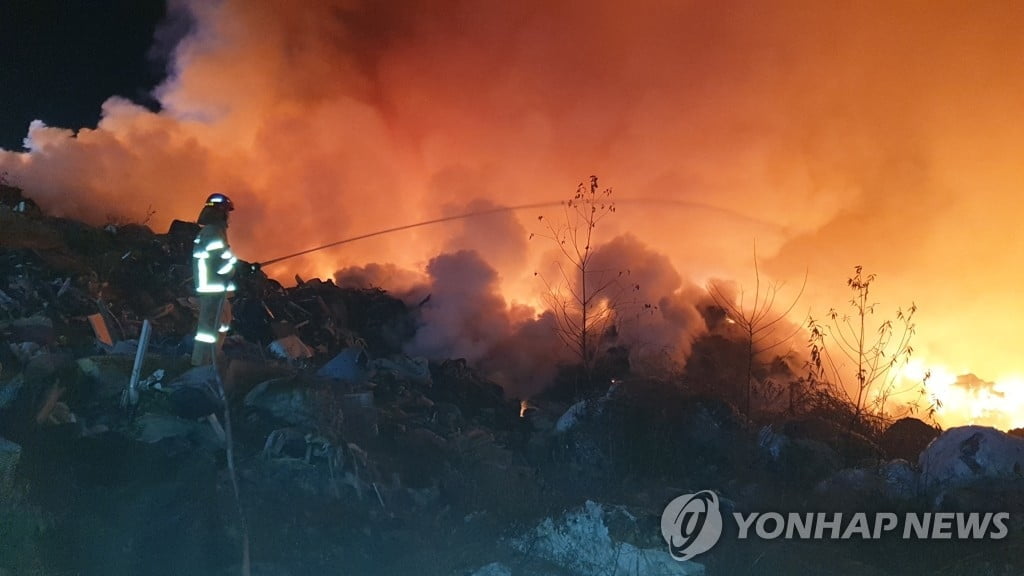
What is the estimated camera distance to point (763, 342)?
37.7 ft

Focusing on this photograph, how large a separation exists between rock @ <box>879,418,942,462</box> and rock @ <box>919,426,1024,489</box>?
1030 millimetres

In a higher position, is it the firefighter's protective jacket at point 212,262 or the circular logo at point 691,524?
the firefighter's protective jacket at point 212,262

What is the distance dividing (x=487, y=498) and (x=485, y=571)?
3.63ft

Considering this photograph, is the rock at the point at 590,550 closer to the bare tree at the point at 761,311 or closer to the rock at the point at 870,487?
the rock at the point at 870,487

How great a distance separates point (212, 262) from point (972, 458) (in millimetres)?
6899

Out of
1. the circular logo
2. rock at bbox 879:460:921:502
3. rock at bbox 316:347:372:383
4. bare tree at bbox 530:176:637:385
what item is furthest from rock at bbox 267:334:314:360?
rock at bbox 879:460:921:502

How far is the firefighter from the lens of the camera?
17.7 ft

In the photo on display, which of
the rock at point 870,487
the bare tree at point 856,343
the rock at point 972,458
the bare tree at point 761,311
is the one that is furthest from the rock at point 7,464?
the bare tree at point 856,343

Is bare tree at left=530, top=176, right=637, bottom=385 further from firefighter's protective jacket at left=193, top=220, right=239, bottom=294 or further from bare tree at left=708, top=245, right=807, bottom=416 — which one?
firefighter's protective jacket at left=193, top=220, right=239, bottom=294

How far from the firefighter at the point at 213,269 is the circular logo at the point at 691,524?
369cm

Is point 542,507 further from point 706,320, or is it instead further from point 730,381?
point 706,320

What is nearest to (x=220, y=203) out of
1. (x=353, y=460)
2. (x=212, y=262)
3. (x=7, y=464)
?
(x=212, y=262)

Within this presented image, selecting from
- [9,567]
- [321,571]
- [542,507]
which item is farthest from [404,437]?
[9,567]

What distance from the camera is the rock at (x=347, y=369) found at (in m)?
7.68
